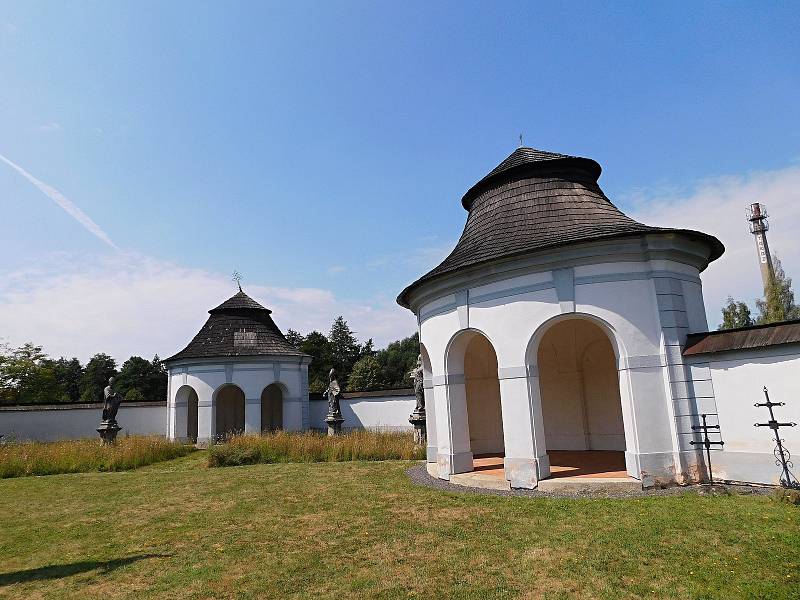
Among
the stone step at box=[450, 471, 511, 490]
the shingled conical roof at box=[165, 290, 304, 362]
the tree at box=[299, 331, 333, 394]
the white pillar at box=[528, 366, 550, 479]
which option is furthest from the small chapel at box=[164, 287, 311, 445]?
the tree at box=[299, 331, 333, 394]

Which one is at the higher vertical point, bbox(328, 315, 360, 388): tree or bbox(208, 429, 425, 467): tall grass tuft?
bbox(328, 315, 360, 388): tree

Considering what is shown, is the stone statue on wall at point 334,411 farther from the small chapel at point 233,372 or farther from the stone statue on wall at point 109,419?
the stone statue on wall at point 109,419

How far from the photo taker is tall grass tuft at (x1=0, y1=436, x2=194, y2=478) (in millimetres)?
14281

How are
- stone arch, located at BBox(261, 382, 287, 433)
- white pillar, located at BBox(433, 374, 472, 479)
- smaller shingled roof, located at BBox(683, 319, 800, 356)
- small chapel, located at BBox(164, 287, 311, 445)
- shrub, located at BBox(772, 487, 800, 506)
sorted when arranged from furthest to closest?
stone arch, located at BBox(261, 382, 287, 433) < small chapel, located at BBox(164, 287, 311, 445) < white pillar, located at BBox(433, 374, 472, 479) < smaller shingled roof, located at BBox(683, 319, 800, 356) < shrub, located at BBox(772, 487, 800, 506)

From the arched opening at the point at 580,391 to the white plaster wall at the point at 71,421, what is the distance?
2038 cm

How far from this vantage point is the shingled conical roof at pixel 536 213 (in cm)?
926

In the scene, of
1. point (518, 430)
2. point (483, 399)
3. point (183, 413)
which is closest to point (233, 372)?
point (183, 413)

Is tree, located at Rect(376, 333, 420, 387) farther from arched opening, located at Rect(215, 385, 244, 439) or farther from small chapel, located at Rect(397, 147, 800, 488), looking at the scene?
small chapel, located at Rect(397, 147, 800, 488)

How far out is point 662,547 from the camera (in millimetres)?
5426

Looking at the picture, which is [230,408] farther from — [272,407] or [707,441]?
[707,441]

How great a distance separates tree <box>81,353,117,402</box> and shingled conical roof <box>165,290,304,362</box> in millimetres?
41421

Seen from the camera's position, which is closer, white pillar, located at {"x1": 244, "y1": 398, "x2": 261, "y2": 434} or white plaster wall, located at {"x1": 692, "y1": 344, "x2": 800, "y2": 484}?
white plaster wall, located at {"x1": 692, "y1": 344, "x2": 800, "y2": 484}

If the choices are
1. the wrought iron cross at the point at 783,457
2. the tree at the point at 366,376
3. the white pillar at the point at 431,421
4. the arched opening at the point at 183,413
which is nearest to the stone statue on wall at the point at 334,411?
the arched opening at the point at 183,413

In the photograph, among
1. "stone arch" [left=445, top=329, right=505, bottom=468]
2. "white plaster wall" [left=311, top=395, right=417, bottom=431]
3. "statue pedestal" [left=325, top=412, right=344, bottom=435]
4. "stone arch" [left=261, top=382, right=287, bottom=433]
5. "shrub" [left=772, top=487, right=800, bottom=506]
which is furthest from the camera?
"stone arch" [left=261, top=382, right=287, bottom=433]
